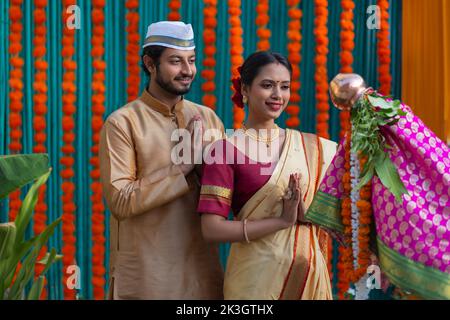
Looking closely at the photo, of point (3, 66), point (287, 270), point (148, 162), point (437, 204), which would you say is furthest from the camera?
point (3, 66)

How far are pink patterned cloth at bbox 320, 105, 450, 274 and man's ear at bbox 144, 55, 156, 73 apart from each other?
1.12 metres

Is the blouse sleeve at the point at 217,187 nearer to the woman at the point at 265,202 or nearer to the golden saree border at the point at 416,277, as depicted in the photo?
the woman at the point at 265,202

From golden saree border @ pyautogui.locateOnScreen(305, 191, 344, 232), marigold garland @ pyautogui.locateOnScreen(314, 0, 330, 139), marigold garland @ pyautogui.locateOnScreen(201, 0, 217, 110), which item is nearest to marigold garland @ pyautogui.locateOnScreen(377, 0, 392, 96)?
marigold garland @ pyautogui.locateOnScreen(314, 0, 330, 139)

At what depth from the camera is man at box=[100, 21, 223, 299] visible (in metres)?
3.51

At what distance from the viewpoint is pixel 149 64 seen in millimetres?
3662

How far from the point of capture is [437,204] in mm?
2844

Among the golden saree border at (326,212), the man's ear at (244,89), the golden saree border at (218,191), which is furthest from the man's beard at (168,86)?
the golden saree border at (326,212)

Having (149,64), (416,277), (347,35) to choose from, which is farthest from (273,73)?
(347,35)

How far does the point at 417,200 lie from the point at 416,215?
0.18 feet

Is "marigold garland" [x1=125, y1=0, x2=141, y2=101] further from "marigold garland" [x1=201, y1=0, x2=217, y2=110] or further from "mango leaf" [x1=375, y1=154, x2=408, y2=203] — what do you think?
"mango leaf" [x1=375, y1=154, x2=408, y2=203]

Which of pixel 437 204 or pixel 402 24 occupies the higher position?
pixel 402 24
